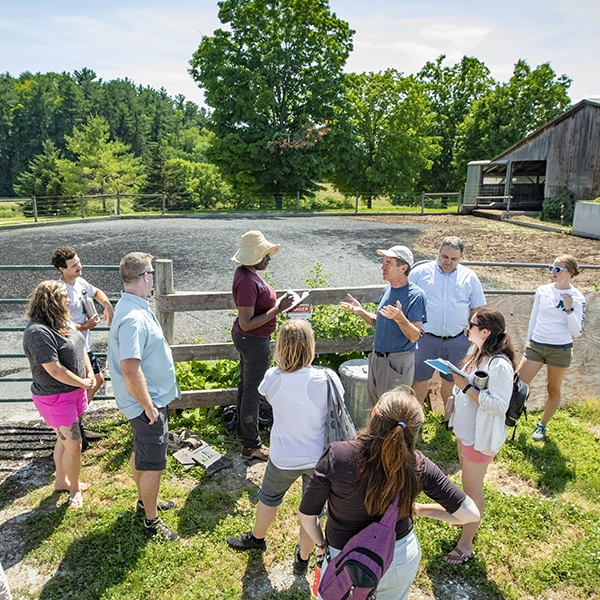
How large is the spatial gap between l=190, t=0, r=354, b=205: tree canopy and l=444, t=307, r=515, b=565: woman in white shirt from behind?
87.0 ft

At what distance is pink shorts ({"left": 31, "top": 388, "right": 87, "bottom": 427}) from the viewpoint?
3480 millimetres

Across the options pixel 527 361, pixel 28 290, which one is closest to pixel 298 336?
pixel 527 361

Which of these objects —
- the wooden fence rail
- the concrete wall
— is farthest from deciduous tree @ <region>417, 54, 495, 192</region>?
the wooden fence rail

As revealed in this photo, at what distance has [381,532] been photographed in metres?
1.95

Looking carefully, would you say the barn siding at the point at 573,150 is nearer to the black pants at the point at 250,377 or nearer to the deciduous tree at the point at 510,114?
the deciduous tree at the point at 510,114

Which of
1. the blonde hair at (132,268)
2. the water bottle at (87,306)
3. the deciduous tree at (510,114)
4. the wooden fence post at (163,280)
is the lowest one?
the water bottle at (87,306)

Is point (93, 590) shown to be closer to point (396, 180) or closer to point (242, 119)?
point (242, 119)

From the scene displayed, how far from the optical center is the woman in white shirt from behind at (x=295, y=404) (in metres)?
2.68

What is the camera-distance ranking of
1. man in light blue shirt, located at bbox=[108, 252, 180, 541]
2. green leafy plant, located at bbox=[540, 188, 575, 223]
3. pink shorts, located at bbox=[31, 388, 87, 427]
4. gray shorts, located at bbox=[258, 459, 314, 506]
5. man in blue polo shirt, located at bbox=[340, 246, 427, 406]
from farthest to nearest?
green leafy plant, located at bbox=[540, 188, 575, 223], man in blue polo shirt, located at bbox=[340, 246, 427, 406], pink shorts, located at bbox=[31, 388, 87, 427], man in light blue shirt, located at bbox=[108, 252, 180, 541], gray shorts, located at bbox=[258, 459, 314, 506]

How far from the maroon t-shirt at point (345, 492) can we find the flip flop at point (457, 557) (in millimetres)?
1259

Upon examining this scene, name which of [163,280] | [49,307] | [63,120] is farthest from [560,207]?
[63,120]

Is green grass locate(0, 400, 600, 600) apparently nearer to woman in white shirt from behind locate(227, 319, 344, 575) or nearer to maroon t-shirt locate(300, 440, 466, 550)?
woman in white shirt from behind locate(227, 319, 344, 575)

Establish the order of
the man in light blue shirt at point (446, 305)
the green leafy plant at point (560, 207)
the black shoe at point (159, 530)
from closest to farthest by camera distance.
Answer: the black shoe at point (159, 530) < the man in light blue shirt at point (446, 305) < the green leafy plant at point (560, 207)

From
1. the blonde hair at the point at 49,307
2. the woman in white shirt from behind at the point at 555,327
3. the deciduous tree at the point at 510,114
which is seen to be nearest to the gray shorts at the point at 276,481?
the blonde hair at the point at 49,307
